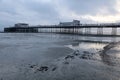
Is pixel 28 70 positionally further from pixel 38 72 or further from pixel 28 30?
pixel 28 30

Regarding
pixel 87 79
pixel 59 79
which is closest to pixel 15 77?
pixel 59 79

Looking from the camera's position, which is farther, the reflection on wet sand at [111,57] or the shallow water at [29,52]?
the reflection on wet sand at [111,57]

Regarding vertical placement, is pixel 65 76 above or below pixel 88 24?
below

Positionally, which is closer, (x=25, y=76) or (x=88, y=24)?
(x=25, y=76)

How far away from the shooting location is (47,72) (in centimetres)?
977

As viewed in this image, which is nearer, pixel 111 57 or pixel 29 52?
pixel 111 57

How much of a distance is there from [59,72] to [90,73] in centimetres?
183

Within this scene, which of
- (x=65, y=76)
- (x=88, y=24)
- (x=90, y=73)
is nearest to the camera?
(x=65, y=76)

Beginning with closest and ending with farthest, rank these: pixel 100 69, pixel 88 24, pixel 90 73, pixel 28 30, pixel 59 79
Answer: pixel 59 79
pixel 90 73
pixel 100 69
pixel 88 24
pixel 28 30

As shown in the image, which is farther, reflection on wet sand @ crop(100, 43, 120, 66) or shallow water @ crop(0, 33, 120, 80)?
reflection on wet sand @ crop(100, 43, 120, 66)

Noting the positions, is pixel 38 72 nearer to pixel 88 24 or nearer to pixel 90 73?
pixel 90 73

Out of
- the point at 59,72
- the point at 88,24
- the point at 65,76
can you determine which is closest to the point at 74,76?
the point at 65,76

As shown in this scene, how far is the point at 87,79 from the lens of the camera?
28.2ft

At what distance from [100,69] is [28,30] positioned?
382 feet
